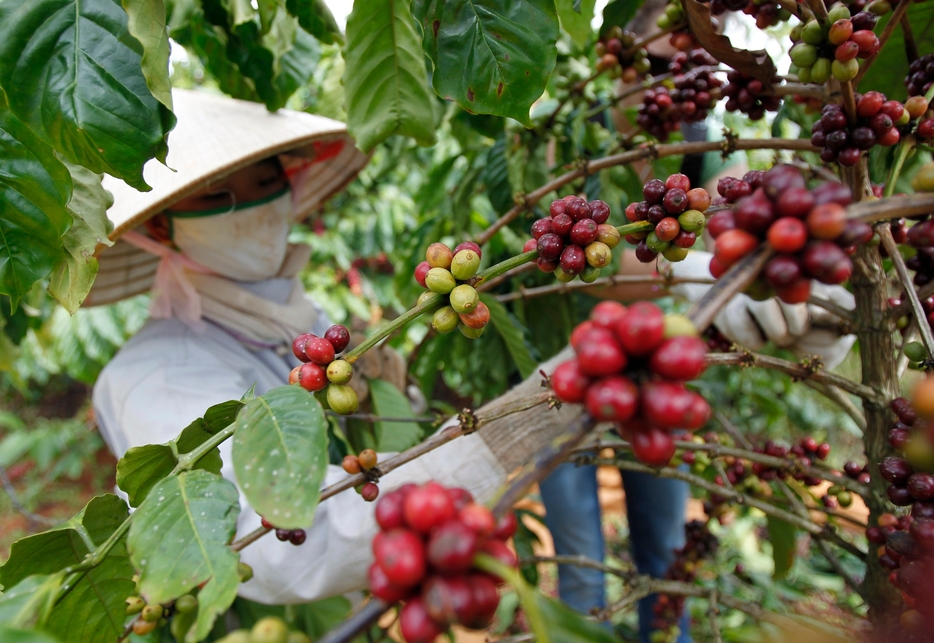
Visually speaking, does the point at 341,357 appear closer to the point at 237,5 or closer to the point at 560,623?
the point at 560,623

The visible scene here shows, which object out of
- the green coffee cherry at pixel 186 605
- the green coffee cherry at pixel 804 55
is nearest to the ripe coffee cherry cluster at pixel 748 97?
the green coffee cherry at pixel 804 55

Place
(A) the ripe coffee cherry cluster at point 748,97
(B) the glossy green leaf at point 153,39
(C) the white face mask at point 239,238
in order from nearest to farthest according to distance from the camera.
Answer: (B) the glossy green leaf at point 153,39 < (A) the ripe coffee cherry cluster at point 748,97 < (C) the white face mask at point 239,238

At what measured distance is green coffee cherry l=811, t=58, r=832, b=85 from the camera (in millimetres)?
736

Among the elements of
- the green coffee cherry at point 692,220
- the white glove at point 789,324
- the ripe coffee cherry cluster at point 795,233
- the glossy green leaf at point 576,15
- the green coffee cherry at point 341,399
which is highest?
the glossy green leaf at point 576,15

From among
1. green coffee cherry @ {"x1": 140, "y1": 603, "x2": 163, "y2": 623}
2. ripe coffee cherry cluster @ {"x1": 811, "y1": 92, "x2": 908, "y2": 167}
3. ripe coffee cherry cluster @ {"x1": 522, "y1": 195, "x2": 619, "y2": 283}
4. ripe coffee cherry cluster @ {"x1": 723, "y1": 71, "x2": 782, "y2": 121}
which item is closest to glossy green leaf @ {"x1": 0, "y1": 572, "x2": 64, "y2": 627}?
green coffee cherry @ {"x1": 140, "y1": 603, "x2": 163, "y2": 623}

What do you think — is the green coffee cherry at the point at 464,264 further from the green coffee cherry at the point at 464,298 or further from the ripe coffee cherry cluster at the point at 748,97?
the ripe coffee cherry cluster at the point at 748,97

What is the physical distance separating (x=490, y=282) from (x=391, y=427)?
650 mm

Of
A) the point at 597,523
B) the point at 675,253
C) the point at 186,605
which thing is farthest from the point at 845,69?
the point at 597,523

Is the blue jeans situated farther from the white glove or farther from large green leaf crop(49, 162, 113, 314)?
large green leaf crop(49, 162, 113, 314)

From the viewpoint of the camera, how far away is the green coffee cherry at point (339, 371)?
62 centimetres

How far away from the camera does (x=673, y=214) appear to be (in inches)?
25.4

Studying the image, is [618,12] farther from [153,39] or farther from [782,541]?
[782,541]

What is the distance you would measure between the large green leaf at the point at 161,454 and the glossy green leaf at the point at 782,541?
116 cm

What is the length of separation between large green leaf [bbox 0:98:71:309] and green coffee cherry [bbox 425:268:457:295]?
1.80 feet
